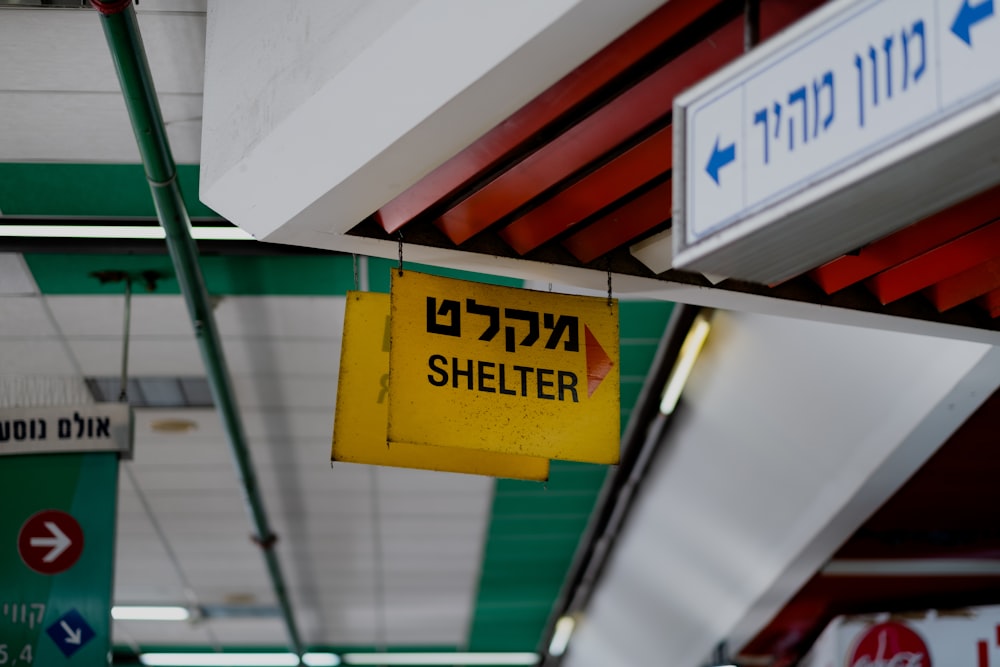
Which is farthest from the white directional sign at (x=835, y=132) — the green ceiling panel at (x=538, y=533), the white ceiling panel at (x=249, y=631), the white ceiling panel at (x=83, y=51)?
the white ceiling panel at (x=249, y=631)

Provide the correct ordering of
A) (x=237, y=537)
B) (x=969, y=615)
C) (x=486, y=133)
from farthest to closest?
(x=237, y=537) < (x=969, y=615) < (x=486, y=133)

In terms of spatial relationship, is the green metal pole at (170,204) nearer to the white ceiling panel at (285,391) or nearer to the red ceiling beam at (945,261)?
the white ceiling panel at (285,391)

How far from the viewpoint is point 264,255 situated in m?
6.50

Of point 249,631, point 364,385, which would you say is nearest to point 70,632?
point 364,385

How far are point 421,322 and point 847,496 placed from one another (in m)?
3.50

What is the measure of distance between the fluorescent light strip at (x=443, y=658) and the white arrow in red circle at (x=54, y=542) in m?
8.37

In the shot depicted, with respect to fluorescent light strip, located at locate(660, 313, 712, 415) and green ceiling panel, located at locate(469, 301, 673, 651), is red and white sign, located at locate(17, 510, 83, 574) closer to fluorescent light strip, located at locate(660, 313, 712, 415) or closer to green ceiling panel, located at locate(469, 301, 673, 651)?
green ceiling panel, located at locate(469, 301, 673, 651)

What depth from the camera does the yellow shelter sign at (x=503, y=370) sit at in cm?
390

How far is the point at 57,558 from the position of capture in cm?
584

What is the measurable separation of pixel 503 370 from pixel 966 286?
1489 millimetres

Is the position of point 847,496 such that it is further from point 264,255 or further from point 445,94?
point 445,94

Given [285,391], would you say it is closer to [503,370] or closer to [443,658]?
[503,370]

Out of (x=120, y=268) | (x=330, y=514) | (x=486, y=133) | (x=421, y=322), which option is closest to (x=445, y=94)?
(x=486, y=133)

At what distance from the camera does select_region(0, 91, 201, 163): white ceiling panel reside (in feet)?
17.7
